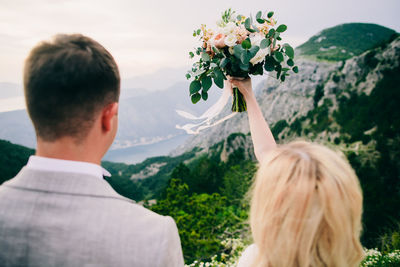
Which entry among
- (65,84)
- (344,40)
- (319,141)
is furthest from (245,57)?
(344,40)

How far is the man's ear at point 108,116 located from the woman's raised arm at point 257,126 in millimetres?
1565

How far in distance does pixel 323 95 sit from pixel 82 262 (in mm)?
86410

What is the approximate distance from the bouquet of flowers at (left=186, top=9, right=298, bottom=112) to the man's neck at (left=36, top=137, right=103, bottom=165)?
1.60 m

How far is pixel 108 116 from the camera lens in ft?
4.34

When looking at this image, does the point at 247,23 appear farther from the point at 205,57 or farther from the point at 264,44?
the point at 205,57

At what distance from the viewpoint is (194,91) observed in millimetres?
2752

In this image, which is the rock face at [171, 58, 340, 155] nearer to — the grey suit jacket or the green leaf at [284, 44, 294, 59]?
the green leaf at [284, 44, 294, 59]

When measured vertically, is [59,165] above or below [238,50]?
below

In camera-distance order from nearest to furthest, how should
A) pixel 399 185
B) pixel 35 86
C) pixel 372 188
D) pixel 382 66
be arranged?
1. pixel 35 86
2. pixel 372 188
3. pixel 399 185
4. pixel 382 66

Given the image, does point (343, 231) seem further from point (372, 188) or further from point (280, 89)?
point (280, 89)

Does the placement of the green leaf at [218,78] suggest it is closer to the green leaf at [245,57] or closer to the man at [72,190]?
the green leaf at [245,57]

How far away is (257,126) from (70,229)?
1939 mm

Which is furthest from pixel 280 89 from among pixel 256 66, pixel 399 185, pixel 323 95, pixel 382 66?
pixel 256 66

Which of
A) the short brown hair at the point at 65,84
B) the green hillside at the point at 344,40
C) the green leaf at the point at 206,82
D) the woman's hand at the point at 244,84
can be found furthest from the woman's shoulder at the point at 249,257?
the green hillside at the point at 344,40
